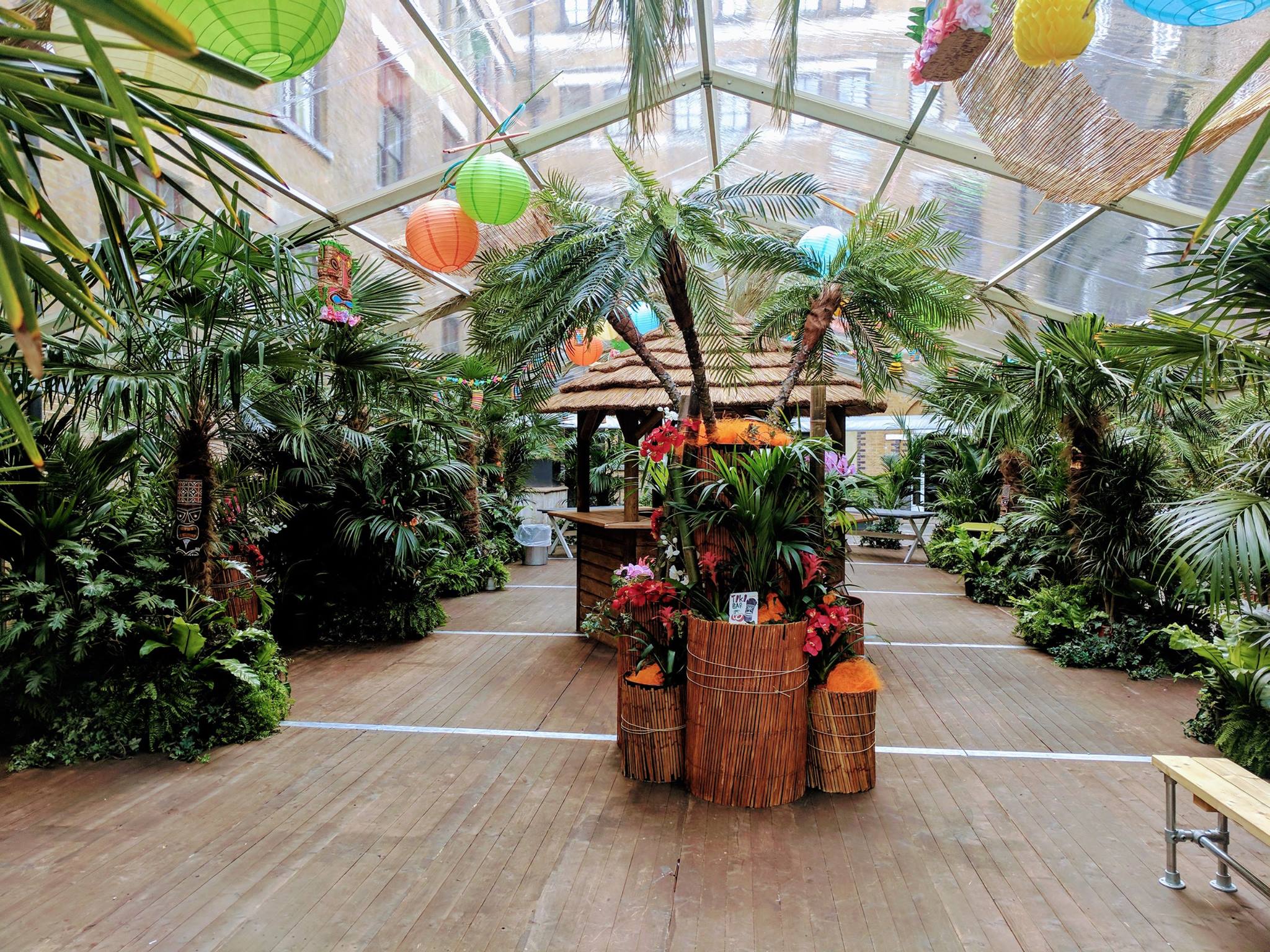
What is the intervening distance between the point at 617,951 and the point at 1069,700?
3905 mm

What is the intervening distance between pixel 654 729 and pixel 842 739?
2.84 feet

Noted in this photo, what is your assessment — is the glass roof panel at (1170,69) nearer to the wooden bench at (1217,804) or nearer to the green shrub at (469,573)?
the wooden bench at (1217,804)

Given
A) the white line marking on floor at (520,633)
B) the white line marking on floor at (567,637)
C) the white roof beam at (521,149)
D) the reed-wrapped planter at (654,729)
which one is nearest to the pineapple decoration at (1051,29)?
the reed-wrapped planter at (654,729)

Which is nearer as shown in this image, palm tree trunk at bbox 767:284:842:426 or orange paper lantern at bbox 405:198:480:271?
palm tree trunk at bbox 767:284:842:426

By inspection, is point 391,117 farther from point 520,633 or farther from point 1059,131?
point 1059,131

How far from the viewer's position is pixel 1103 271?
7.12m

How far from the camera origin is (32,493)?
3926mm

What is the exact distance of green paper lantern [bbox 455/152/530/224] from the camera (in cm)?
498

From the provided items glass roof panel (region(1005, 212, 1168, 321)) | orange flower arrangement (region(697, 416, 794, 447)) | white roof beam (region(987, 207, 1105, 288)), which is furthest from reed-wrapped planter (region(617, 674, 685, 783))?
white roof beam (region(987, 207, 1105, 288))

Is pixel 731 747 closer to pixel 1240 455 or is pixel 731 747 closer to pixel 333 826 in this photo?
pixel 333 826

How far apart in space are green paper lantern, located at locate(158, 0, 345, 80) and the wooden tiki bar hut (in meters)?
4.02

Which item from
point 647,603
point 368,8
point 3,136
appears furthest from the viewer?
point 368,8

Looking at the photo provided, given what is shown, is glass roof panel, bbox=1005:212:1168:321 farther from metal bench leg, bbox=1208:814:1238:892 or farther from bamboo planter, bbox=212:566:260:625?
bamboo planter, bbox=212:566:260:625

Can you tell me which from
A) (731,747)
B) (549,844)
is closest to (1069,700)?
(731,747)
